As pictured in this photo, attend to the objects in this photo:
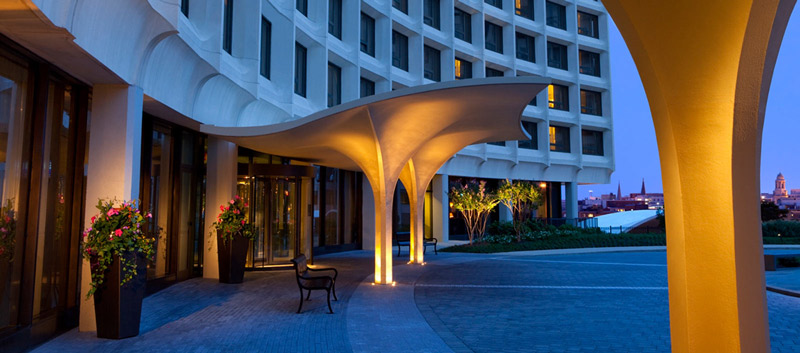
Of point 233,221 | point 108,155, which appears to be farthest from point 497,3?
point 108,155

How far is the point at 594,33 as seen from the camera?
109 ft

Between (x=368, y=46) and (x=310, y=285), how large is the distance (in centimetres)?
1522

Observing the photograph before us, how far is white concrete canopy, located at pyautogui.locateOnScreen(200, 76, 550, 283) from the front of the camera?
30.4 ft

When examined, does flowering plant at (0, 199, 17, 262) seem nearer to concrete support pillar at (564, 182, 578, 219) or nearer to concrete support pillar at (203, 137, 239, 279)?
concrete support pillar at (203, 137, 239, 279)

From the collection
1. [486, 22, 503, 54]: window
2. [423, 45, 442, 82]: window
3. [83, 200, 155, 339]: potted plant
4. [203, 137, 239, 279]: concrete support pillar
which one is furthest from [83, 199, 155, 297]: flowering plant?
[486, 22, 503, 54]: window

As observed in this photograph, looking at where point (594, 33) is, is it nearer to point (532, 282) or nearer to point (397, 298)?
point (532, 282)

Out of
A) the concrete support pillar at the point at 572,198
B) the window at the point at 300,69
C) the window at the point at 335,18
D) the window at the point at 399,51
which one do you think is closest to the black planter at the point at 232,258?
the window at the point at 300,69

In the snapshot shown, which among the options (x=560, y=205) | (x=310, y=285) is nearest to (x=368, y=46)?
(x=310, y=285)

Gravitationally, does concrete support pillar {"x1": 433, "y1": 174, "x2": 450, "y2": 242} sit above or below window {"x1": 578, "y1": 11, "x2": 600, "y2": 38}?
below

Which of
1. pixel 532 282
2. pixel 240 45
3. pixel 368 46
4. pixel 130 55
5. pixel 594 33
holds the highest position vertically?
pixel 594 33

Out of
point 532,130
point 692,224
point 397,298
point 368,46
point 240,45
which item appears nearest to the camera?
point 692,224

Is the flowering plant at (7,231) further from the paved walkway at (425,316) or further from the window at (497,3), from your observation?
the window at (497,3)

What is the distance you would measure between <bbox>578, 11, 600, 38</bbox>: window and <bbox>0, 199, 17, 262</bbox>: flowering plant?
33.3 metres

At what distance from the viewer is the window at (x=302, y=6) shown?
1662 centimetres
